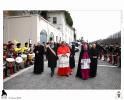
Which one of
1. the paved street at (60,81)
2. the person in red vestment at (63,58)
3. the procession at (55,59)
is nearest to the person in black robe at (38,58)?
the procession at (55,59)

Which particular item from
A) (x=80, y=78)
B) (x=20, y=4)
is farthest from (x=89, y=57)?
(x=20, y=4)

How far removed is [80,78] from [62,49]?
93cm

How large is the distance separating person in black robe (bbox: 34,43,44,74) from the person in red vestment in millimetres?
596

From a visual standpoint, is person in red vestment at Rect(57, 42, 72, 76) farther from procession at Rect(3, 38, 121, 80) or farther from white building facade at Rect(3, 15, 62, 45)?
white building facade at Rect(3, 15, 62, 45)

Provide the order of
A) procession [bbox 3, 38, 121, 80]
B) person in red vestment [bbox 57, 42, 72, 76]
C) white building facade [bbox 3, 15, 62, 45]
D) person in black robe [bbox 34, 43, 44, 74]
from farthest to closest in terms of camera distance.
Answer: white building facade [bbox 3, 15, 62, 45], person in black robe [bbox 34, 43, 44, 74], person in red vestment [bbox 57, 42, 72, 76], procession [bbox 3, 38, 121, 80]

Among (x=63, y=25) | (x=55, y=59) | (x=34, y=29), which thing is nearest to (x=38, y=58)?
(x=55, y=59)

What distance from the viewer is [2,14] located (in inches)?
176

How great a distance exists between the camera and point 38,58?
777cm

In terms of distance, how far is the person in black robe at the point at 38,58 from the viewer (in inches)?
298

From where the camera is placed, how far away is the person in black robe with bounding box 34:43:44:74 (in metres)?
7.56

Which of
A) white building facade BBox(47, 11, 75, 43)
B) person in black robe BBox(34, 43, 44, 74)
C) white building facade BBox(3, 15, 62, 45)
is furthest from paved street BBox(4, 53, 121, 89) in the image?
white building facade BBox(3, 15, 62, 45)

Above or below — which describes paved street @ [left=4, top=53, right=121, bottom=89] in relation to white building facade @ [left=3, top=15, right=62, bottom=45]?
below

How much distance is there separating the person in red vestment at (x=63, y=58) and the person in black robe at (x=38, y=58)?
1.96 feet

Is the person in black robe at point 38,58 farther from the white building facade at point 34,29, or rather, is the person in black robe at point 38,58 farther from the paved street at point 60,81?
the white building facade at point 34,29
